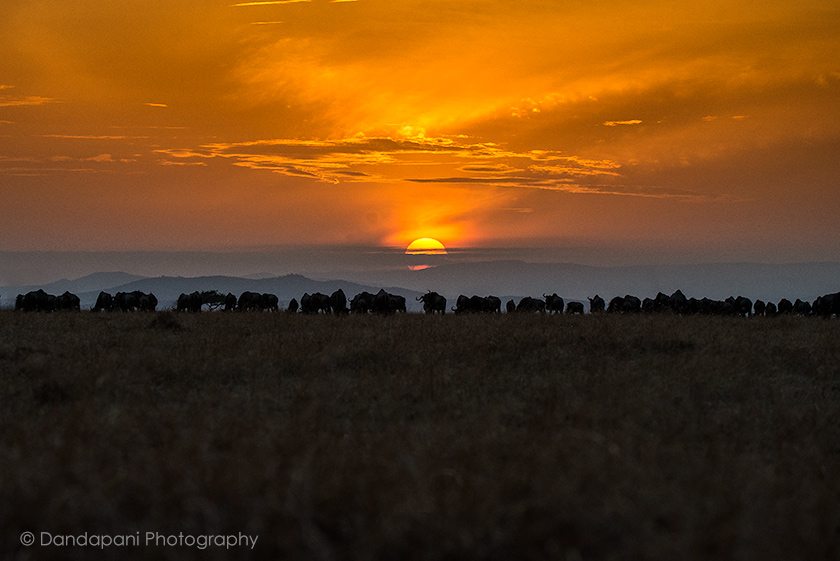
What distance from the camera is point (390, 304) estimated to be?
4334 centimetres

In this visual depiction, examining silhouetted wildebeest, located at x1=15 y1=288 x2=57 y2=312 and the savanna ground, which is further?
silhouetted wildebeest, located at x1=15 y1=288 x2=57 y2=312

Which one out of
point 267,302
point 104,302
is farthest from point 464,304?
point 104,302

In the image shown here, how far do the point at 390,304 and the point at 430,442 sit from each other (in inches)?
1278

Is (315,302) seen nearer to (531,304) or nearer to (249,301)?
(249,301)

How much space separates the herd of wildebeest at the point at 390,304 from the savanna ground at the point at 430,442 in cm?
1821

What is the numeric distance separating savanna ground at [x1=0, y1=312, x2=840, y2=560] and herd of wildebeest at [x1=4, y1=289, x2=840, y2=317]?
18.2 metres

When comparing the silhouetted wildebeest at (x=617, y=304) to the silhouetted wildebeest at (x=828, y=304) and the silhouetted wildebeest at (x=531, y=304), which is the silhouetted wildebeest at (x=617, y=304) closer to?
the silhouetted wildebeest at (x=531, y=304)

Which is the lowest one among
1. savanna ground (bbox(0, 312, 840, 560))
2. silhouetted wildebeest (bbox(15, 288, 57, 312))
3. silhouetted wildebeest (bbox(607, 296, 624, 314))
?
savanna ground (bbox(0, 312, 840, 560))

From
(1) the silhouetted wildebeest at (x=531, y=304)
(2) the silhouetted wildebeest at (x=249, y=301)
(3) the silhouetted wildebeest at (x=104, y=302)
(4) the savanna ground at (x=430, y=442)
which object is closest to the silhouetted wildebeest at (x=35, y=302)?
(3) the silhouetted wildebeest at (x=104, y=302)

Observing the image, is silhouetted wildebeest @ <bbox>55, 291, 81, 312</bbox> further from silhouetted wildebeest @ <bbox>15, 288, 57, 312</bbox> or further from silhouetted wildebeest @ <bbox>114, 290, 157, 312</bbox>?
silhouetted wildebeest @ <bbox>114, 290, 157, 312</bbox>

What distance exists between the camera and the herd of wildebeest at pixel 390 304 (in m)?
43.2

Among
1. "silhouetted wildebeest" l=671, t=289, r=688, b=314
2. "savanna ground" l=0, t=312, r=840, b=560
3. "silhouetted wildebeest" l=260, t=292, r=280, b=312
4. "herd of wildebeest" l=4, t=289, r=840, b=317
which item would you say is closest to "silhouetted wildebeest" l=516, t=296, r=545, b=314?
"herd of wildebeest" l=4, t=289, r=840, b=317

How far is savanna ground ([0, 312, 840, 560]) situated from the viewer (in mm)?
7035

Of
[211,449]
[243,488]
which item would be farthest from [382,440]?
[243,488]
